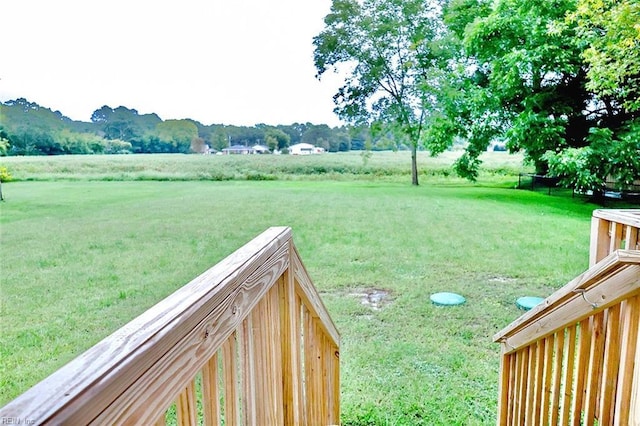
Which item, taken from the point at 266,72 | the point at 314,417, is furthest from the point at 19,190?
the point at 314,417

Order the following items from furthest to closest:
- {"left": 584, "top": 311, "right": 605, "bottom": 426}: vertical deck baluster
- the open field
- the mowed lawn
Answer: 1. the open field
2. the mowed lawn
3. {"left": 584, "top": 311, "right": 605, "bottom": 426}: vertical deck baluster

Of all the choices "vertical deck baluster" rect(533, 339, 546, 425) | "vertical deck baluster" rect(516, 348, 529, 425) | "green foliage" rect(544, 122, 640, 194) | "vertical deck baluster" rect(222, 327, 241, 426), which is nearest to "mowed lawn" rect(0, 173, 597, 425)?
"vertical deck baluster" rect(516, 348, 529, 425)

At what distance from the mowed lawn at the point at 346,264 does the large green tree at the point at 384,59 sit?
1.58 meters

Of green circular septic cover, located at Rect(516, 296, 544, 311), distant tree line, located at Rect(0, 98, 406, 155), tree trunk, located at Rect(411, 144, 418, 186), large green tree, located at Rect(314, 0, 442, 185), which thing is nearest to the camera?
green circular septic cover, located at Rect(516, 296, 544, 311)

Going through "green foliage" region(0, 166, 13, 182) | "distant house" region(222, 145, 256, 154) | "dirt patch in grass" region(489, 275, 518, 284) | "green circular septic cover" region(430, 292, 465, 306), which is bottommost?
"green circular septic cover" region(430, 292, 465, 306)

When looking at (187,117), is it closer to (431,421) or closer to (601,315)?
(431,421)

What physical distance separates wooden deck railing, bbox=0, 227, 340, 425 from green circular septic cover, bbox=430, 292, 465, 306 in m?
1.93

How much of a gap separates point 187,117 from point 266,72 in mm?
1726

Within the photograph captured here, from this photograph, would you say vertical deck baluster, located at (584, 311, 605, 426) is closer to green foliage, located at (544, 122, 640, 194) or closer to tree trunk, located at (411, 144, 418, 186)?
green foliage, located at (544, 122, 640, 194)

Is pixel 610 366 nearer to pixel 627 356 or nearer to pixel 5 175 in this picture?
pixel 627 356

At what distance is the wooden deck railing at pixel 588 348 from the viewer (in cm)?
78

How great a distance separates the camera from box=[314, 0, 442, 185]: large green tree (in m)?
7.09

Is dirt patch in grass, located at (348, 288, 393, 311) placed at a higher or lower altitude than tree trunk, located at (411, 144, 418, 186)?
lower

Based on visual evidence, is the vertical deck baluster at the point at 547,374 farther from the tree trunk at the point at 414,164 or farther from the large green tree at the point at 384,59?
the tree trunk at the point at 414,164
